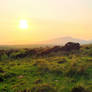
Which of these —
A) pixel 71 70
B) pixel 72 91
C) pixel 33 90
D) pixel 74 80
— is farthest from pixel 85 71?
pixel 33 90

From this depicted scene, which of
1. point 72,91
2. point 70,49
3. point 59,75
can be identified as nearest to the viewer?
point 72,91

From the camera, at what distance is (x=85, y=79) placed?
26.4 feet

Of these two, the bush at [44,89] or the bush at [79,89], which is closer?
the bush at [79,89]

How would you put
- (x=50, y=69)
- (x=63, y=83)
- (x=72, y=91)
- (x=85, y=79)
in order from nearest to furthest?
1. (x=72, y=91)
2. (x=63, y=83)
3. (x=85, y=79)
4. (x=50, y=69)

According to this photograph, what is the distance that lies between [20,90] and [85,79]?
358cm

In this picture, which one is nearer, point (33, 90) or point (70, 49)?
point (33, 90)

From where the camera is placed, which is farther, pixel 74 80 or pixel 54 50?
pixel 54 50

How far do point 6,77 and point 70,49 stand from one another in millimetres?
12484

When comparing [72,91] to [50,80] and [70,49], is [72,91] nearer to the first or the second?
[50,80]

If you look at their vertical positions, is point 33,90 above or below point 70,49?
below

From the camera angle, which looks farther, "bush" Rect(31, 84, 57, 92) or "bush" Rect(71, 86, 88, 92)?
"bush" Rect(31, 84, 57, 92)

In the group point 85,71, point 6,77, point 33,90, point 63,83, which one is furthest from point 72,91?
point 6,77

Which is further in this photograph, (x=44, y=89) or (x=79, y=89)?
(x=44, y=89)

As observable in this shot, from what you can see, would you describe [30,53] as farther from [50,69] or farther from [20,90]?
Answer: [20,90]
